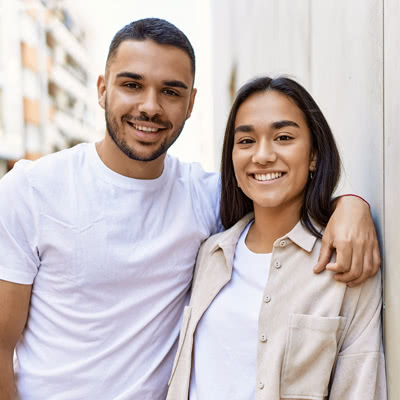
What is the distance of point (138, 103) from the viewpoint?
6.35 ft

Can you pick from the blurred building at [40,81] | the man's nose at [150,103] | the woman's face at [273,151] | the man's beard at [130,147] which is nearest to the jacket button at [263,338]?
the woman's face at [273,151]

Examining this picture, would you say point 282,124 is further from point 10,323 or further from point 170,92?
point 10,323

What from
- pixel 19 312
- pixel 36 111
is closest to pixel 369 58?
pixel 19 312

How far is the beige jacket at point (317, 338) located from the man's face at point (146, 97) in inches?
27.7

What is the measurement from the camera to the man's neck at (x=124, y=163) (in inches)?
77.7

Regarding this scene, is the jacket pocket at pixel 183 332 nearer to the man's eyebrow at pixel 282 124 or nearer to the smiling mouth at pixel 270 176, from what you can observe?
the smiling mouth at pixel 270 176

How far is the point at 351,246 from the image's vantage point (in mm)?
1536

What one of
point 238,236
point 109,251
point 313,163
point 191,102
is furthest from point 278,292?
point 191,102

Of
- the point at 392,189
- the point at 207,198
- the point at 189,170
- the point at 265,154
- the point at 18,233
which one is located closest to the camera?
the point at 392,189

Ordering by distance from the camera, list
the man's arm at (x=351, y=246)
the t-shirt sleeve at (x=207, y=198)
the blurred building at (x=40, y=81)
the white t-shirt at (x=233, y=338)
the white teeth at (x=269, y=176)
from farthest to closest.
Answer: the blurred building at (x=40, y=81) < the t-shirt sleeve at (x=207, y=198) < the white teeth at (x=269, y=176) < the white t-shirt at (x=233, y=338) < the man's arm at (x=351, y=246)

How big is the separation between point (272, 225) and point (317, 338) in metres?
0.47

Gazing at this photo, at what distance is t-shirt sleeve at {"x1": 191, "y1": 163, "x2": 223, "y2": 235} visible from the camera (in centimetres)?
208

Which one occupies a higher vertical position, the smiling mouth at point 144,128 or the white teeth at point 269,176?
the smiling mouth at point 144,128

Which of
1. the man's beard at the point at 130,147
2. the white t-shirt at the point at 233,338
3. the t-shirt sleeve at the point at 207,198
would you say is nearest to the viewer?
the white t-shirt at the point at 233,338
